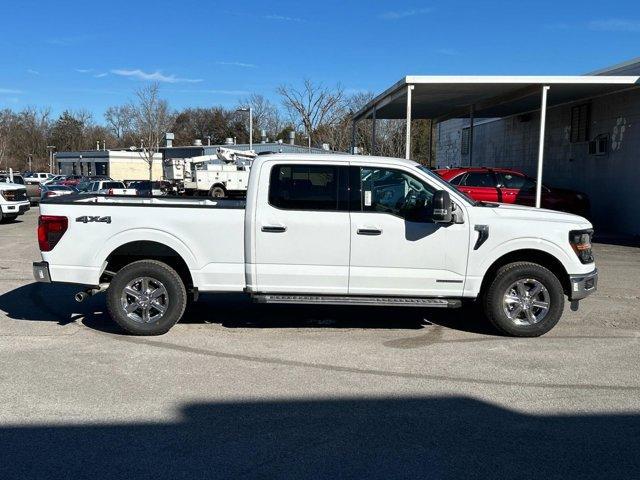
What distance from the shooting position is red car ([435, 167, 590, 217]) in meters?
16.4

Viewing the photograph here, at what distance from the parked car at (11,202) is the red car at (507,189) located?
14.6 m

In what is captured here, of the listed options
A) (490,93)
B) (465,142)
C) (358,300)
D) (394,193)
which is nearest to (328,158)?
(394,193)

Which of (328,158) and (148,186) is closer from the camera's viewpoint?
(328,158)

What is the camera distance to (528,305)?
6594 mm

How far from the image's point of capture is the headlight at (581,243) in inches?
257

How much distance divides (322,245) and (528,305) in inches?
94.8

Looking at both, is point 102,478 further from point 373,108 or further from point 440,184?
point 373,108

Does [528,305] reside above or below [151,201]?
below

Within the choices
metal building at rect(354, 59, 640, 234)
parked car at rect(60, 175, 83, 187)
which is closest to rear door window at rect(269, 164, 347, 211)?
metal building at rect(354, 59, 640, 234)

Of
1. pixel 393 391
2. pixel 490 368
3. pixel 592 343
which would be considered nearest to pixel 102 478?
pixel 393 391

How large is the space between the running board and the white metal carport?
8749 millimetres

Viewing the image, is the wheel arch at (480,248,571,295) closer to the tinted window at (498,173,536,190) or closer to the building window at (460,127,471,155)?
the tinted window at (498,173,536,190)

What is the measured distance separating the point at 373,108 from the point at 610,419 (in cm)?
1582

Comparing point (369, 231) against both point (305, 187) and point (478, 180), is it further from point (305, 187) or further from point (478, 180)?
point (478, 180)
